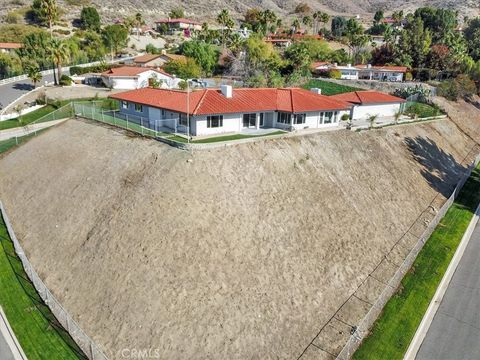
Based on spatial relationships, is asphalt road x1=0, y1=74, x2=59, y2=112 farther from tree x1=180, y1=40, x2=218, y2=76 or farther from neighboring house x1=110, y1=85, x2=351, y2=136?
tree x1=180, y1=40, x2=218, y2=76

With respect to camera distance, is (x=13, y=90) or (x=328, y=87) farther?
(x=328, y=87)

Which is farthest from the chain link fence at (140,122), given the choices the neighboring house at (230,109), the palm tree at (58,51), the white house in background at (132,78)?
the palm tree at (58,51)

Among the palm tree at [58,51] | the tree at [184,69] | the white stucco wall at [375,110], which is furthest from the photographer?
the tree at [184,69]

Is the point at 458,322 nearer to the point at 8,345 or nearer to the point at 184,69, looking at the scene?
the point at 8,345

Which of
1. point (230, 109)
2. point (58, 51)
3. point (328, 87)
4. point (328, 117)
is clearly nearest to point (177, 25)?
point (58, 51)

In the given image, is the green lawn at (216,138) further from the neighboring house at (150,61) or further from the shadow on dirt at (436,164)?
the neighboring house at (150,61)
